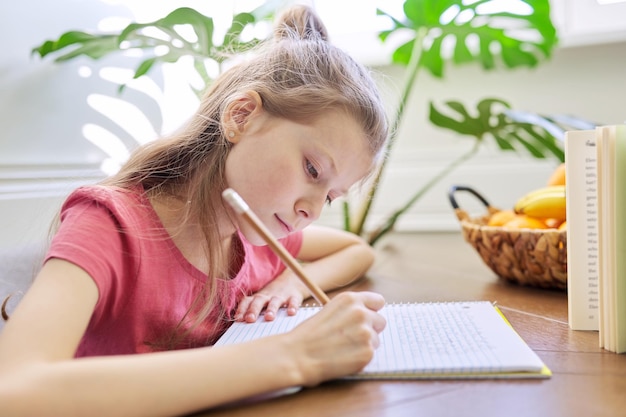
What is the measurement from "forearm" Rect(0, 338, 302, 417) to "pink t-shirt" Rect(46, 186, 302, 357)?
0.42 feet

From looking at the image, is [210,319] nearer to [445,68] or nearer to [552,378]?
[552,378]

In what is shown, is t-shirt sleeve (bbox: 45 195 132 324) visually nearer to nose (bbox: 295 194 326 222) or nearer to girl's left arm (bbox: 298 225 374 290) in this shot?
nose (bbox: 295 194 326 222)

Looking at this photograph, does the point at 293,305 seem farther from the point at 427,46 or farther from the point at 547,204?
the point at 427,46

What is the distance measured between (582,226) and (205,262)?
18.6 inches

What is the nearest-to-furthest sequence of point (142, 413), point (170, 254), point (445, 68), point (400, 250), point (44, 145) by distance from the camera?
point (142, 413)
point (170, 254)
point (44, 145)
point (400, 250)
point (445, 68)

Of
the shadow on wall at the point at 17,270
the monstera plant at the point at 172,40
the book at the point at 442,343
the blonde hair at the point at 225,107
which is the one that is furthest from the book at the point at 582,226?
the shadow on wall at the point at 17,270

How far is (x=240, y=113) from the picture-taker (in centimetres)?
79

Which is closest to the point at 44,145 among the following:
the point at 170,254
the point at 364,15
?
the point at 170,254

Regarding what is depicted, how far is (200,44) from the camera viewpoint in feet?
3.95

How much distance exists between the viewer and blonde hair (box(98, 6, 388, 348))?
77 centimetres

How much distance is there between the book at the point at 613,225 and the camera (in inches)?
24.5

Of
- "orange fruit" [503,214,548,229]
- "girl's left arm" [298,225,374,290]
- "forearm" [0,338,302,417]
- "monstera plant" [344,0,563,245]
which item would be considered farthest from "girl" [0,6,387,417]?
"monstera plant" [344,0,563,245]

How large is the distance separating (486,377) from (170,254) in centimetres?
39

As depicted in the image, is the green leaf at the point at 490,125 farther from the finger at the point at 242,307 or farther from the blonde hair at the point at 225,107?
the finger at the point at 242,307
